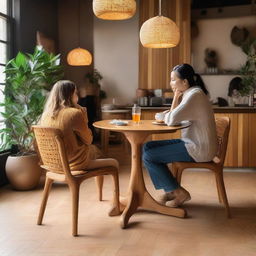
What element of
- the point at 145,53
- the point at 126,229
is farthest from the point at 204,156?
the point at 145,53

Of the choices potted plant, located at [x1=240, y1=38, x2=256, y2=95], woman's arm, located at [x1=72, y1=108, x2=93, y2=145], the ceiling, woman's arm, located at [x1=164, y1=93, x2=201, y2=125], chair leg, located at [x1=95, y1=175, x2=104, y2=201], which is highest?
the ceiling

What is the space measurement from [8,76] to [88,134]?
1815 millimetres

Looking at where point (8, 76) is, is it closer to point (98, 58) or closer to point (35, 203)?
point (35, 203)

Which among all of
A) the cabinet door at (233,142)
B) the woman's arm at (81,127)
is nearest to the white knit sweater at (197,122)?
the woman's arm at (81,127)

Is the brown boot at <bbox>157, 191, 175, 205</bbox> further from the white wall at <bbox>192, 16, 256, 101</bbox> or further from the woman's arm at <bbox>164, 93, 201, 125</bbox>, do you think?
the white wall at <bbox>192, 16, 256, 101</bbox>

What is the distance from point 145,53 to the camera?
19.2ft

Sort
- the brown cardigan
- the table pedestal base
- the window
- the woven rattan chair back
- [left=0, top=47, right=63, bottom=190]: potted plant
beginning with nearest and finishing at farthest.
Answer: the woven rattan chair back < the brown cardigan < the table pedestal base < [left=0, top=47, right=63, bottom=190]: potted plant < the window

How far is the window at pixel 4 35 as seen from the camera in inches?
181

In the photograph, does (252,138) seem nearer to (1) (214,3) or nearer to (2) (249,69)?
(2) (249,69)

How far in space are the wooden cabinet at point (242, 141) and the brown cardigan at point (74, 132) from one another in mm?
2700

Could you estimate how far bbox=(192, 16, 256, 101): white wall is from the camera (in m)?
6.99

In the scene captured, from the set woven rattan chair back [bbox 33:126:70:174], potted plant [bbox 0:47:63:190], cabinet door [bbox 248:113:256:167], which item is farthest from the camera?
cabinet door [bbox 248:113:256:167]

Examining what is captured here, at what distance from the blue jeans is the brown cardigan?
0.62 m

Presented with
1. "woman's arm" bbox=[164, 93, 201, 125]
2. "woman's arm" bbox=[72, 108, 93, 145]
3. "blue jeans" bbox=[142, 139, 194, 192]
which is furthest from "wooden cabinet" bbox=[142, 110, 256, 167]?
"woman's arm" bbox=[72, 108, 93, 145]
